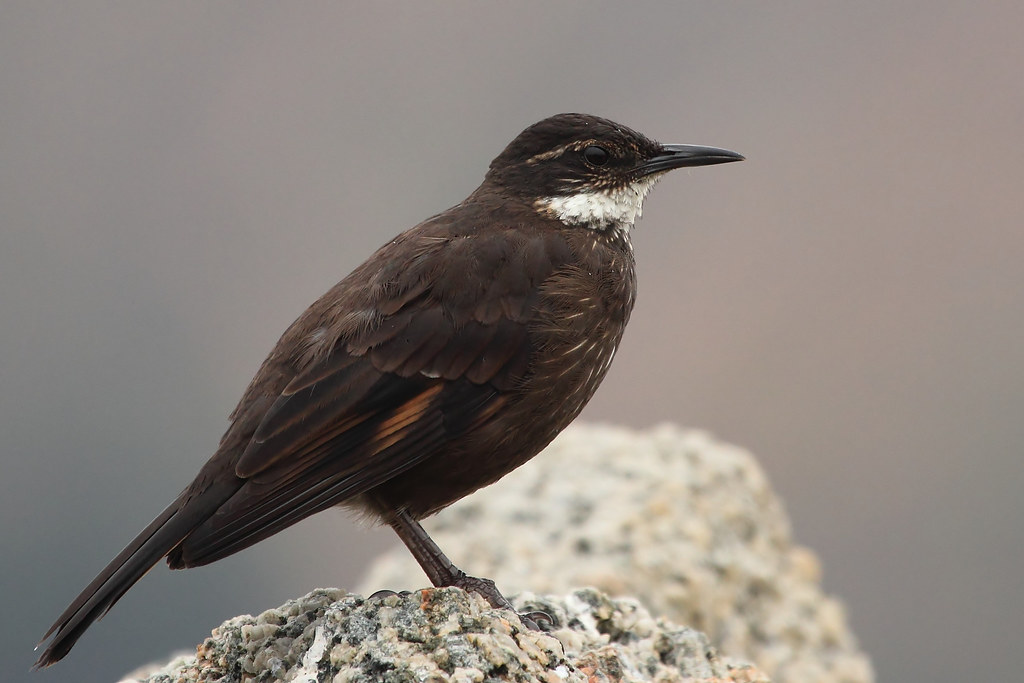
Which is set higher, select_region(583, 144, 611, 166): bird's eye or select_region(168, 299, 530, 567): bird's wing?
select_region(583, 144, 611, 166): bird's eye

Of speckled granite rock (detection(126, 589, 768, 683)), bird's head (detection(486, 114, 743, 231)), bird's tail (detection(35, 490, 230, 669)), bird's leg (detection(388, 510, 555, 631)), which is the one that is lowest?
speckled granite rock (detection(126, 589, 768, 683))

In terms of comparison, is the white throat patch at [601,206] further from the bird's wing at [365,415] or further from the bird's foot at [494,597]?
the bird's foot at [494,597]

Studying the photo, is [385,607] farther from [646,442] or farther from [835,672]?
[646,442]

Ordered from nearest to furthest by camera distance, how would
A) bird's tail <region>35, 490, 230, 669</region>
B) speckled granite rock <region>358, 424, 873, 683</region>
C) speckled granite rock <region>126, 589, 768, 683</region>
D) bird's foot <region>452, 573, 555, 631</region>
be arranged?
speckled granite rock <region>126, 589, 768, 683</region>, bird's tail <region>35, 490, 230, 669</region>, bird's foot <region>452, 573, 555, 631</region>, speckled granite rock <region>358, 424, 873, 683</region>

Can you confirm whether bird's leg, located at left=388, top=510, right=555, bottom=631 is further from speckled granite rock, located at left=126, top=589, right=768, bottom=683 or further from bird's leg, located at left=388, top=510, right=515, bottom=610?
speckled granite rock, located at left=126, top=589, right=768, bottom=683

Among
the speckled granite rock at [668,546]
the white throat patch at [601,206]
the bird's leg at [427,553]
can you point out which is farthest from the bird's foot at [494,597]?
the white throat patch at [601,206]

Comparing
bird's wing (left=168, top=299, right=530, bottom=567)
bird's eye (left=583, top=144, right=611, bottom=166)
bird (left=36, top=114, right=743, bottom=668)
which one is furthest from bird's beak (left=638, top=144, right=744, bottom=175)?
bird's wing (left=168, top=299, right=530, bottom=567)

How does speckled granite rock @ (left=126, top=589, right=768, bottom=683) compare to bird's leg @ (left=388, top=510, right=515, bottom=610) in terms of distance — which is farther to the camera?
bird's leg @ (left=388, top=510, right=515, bottom=610)
